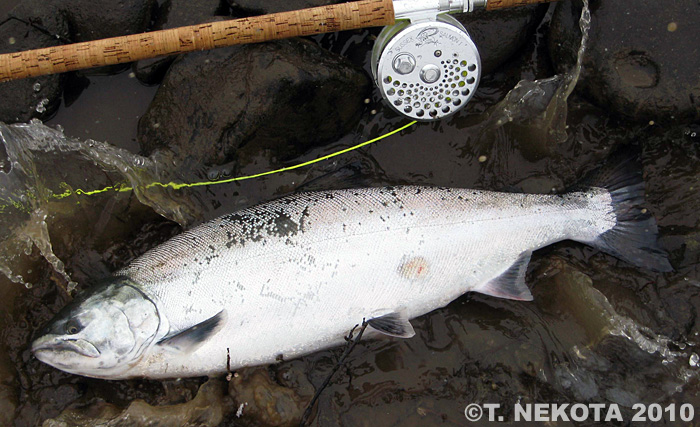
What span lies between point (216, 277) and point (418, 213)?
1233mm

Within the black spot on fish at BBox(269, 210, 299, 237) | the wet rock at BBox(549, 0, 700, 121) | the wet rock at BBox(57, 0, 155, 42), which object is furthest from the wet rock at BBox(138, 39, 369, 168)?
the wet rock at BBox(549, 0, 700, 121)

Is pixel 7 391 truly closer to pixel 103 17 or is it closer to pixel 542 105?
pixel 103 17

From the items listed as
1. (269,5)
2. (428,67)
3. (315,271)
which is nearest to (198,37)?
(269,5)

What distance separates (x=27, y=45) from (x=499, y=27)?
2.99m

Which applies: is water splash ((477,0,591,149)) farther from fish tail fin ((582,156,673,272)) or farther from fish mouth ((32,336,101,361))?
fish mouth ((32,336,101,361))

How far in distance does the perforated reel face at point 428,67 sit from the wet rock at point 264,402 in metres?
1.82

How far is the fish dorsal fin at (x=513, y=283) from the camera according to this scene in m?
3.02

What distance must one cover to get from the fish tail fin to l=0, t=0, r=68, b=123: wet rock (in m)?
3.51

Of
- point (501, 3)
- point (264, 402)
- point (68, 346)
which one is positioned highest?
point (501, 3)

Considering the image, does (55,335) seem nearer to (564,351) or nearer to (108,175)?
(108,175)

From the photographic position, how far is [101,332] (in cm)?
273

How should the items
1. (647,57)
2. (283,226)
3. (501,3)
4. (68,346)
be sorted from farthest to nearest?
(647,57) < (283,226) < (501,3) < (68,346)

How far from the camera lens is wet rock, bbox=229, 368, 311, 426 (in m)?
2.88

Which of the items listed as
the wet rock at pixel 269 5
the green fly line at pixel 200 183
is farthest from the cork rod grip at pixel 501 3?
the wet rock at pixel 269 5
